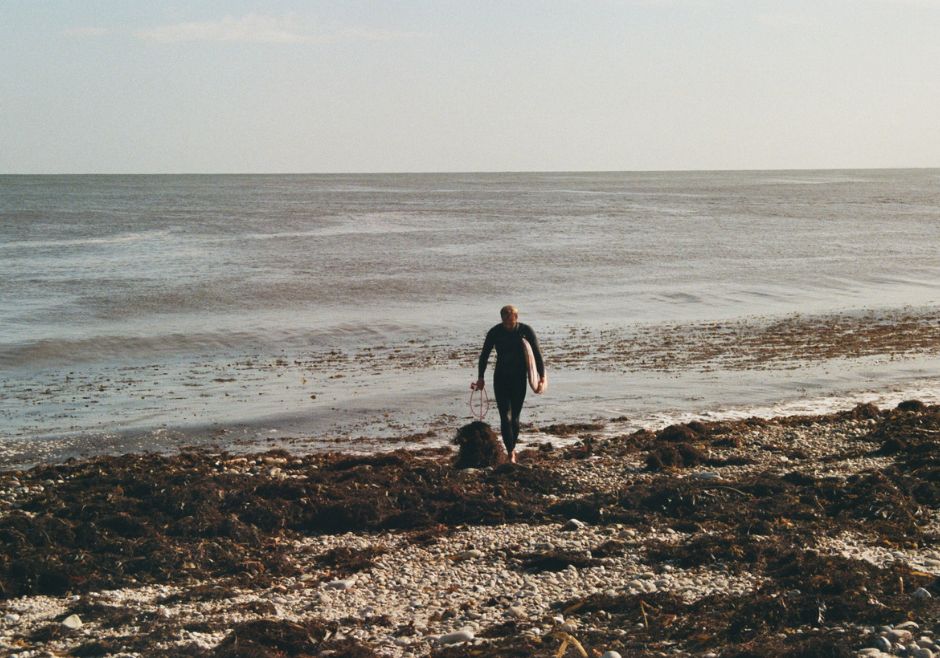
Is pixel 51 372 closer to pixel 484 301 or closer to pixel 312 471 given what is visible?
pixel 312 471

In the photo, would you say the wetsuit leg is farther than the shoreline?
Yes

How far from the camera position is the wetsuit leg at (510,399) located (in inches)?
434

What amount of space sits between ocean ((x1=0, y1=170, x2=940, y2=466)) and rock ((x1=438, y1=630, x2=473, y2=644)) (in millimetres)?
6312

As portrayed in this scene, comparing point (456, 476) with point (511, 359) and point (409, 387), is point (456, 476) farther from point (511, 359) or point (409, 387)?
point (409, 387)

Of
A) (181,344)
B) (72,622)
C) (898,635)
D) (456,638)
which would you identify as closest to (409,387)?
(181,344)

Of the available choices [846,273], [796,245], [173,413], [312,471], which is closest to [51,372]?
[173,413]

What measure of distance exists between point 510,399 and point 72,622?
18.5 feet

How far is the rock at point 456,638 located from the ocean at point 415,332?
20.7 feet

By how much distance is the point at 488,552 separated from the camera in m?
8.36

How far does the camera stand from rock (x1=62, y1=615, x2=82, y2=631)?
6840 mm

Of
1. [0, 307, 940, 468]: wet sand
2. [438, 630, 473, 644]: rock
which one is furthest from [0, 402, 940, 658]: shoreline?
[0, 307, 940, 468]: wet sand

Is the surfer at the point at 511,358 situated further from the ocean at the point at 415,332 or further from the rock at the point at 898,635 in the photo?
the rock at the point at 898,635

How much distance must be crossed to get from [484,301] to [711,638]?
2138 centimetres

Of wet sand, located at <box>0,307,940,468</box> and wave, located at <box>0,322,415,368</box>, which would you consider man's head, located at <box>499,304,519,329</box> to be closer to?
wet sand, located at <box>0,307,940,468</box>
